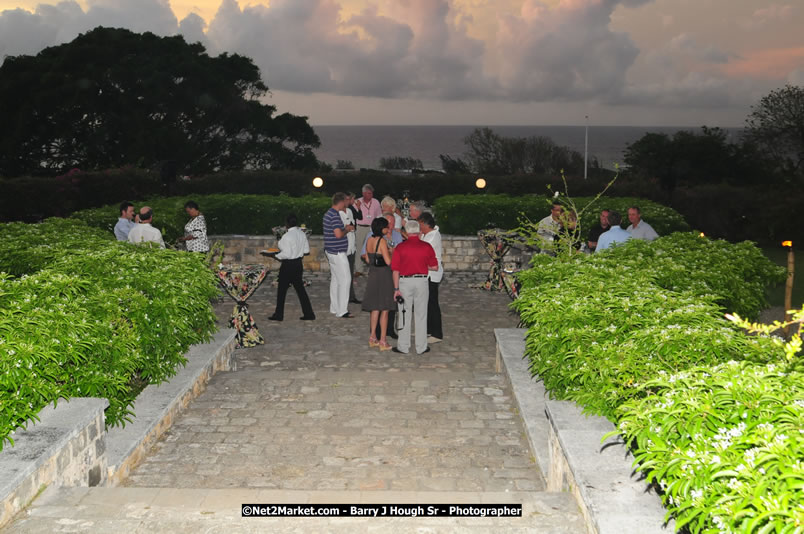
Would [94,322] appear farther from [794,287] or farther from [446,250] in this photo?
[794,287]

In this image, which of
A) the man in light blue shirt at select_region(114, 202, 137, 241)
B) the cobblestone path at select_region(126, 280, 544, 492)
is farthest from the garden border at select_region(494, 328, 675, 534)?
the man in light blue shirt at select_region(114, 202, 137, 241)

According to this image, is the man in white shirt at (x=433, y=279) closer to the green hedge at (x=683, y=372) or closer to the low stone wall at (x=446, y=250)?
the green hedge at (x=683, y=372)

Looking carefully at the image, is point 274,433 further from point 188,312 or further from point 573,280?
point 573,280

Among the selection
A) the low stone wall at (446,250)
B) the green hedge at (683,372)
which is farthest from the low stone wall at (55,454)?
the low stone wall at (446,250)

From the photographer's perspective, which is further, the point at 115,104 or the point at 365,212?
the point at 115,104

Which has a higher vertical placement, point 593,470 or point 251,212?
point 251,212

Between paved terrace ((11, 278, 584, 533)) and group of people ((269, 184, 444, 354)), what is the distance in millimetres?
397

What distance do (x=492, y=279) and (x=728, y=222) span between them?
662 inches

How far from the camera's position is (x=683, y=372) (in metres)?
4.11

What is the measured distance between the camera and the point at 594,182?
22.8 metres

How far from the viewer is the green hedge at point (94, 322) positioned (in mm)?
4695

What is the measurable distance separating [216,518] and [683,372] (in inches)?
109

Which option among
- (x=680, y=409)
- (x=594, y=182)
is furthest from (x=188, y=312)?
(x=594, y=182)

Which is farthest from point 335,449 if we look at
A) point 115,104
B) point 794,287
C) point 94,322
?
point 115,104
